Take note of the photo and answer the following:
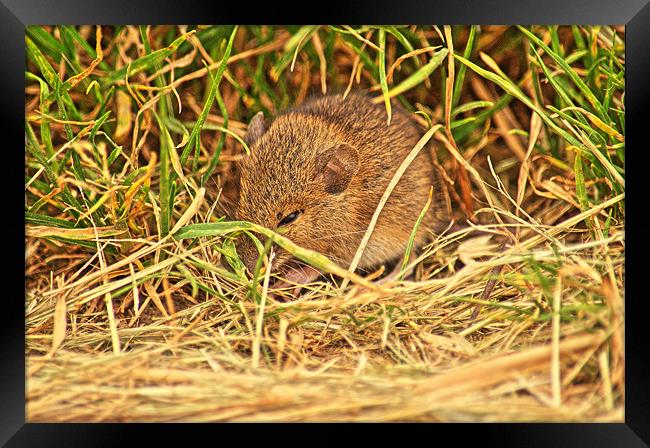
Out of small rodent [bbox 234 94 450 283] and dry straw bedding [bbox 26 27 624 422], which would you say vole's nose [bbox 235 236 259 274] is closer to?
small rodent [bbox 234 94 450 283]

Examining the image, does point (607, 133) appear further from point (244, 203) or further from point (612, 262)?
point (244, 203)


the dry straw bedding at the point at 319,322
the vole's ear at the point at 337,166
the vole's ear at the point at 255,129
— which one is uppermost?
the vole's ear at the point at 255,129

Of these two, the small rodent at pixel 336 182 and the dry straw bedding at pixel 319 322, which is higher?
the small rodent at pixel 336 182

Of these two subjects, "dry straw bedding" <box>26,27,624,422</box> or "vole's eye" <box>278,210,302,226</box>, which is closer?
"dry straw bedding" <box>26,27,624,422</box>

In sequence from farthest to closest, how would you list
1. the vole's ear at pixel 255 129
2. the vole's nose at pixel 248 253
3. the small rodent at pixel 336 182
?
the vole's ear at pixel 255 129 < the small rodent at pixel 336 182 < the vole's nose at pixel 248 253

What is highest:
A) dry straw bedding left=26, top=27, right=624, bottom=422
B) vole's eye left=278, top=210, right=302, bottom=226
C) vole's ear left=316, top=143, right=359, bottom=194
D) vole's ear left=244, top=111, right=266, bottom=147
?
vole's ear left=244, top=111, right=266, bottom=147

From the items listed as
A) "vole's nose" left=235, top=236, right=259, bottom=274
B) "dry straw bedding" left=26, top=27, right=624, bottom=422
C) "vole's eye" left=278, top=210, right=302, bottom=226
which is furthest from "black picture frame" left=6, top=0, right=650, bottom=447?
"vole's eye" left=278, top=210, right=302, bottom=226
